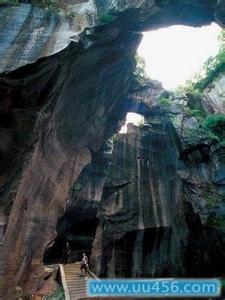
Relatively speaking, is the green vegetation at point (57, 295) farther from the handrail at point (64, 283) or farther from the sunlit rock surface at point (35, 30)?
the sunlit rock surface at point (35, 30)

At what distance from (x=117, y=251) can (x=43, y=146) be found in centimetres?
838

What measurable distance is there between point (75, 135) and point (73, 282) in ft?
24.3

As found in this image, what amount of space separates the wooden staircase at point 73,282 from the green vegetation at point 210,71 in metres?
12.7

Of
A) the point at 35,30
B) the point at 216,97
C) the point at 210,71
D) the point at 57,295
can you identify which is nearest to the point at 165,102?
the point at 216,97

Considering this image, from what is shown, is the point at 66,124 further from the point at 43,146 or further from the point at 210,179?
the point at 210,179

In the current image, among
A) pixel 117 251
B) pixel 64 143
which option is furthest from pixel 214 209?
pixel 64 143

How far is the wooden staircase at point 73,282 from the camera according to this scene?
1605 centimetres

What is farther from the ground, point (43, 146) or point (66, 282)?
point (43, 146)

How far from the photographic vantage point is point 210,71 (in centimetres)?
2092

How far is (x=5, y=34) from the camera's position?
11266mm

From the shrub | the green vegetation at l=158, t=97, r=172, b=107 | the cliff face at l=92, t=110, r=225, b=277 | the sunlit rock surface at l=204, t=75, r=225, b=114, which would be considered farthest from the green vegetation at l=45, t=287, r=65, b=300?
the sunlit rock surface at l=204, t=75, r=225, b=114

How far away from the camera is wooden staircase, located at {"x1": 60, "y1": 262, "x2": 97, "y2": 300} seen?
1605 cm

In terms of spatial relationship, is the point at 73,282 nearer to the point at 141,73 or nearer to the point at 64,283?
the point at 64,283

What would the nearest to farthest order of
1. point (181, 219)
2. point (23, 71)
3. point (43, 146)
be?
point (23, 71) < point (43, 146) < point (181, 219)
